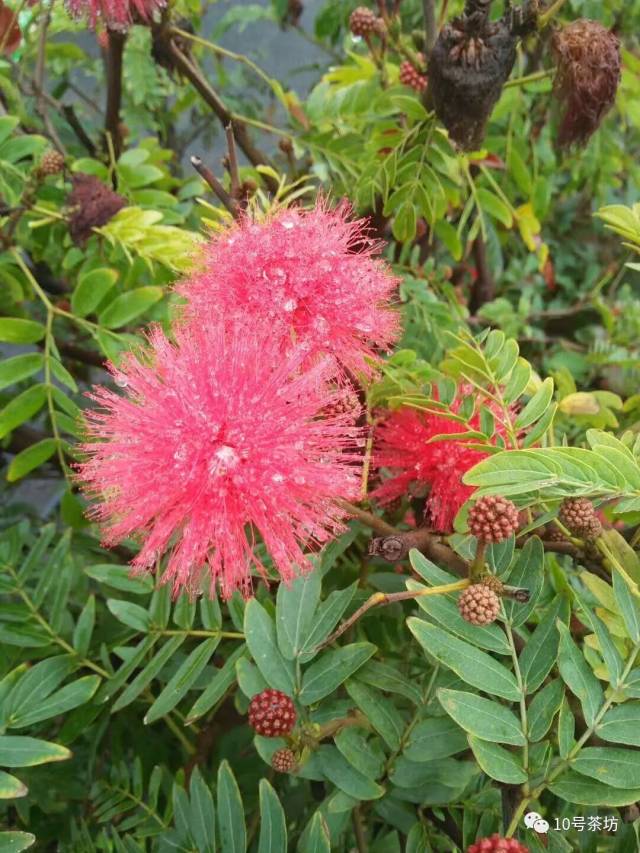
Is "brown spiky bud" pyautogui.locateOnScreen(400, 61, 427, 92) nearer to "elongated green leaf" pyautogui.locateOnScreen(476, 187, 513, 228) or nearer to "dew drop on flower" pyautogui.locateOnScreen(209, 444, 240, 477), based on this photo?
"elongated green leaf" pyautogui.locateOnScreen(476, 187, 513, 228)

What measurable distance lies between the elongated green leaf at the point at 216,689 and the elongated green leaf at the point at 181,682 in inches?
0.9

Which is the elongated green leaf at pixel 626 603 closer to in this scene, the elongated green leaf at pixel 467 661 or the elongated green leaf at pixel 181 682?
the elongated green leaf at pixel 467 661

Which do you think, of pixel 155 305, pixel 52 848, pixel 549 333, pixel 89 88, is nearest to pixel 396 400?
pixel 155 305

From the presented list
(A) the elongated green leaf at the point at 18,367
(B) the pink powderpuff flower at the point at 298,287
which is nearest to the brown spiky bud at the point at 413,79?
(B) the pink powderpuff flower at the point at 298,287

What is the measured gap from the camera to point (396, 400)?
72 centimetres

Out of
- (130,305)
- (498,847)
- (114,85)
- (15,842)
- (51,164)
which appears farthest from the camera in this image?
(114,85)

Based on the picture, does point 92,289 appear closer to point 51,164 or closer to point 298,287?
point 51,164

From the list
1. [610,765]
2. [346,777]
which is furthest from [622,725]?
[346,777]

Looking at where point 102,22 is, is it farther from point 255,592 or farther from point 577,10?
point 577,10

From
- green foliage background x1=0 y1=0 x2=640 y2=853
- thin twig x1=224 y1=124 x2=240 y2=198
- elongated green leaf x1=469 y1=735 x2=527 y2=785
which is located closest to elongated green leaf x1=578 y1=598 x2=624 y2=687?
green foliage background x1=0 y1=0 x2=640 y2=853

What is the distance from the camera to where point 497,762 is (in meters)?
0.56

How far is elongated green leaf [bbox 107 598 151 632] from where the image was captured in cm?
82

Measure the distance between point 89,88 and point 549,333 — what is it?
1.67 m

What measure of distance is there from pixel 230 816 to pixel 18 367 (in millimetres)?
572
